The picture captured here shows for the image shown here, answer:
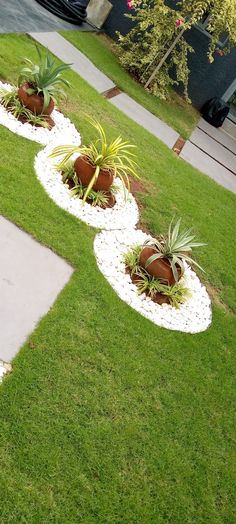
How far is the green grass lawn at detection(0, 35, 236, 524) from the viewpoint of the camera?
250 cm

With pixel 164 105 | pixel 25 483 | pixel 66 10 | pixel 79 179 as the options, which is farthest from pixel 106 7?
pixel 25 483

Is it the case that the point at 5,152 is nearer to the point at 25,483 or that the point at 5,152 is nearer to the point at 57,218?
the point at 57,218

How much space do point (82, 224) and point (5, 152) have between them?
110 cm

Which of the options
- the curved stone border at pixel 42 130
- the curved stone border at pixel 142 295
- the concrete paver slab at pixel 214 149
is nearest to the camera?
the curved stone border at pixel 142 295

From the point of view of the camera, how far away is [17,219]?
12.4 feet

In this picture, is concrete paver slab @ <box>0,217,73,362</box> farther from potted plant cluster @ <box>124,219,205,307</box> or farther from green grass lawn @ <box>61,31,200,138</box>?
green grass lawn @ <box>61,31,200,138</box>

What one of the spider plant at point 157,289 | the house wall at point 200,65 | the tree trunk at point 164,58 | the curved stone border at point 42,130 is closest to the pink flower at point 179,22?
the tree trunk at point 164,58

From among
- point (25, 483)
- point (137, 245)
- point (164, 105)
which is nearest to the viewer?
point (25, 483)

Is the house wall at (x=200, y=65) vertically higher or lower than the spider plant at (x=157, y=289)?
higher

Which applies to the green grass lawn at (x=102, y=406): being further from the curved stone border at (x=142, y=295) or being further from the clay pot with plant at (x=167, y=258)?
the clay pot with plant at (x=167, y=258)

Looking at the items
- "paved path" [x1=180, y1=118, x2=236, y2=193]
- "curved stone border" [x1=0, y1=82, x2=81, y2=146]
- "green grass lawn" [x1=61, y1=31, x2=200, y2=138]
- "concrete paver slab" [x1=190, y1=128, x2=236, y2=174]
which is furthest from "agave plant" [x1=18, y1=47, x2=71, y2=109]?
"concrete paver slab" [x1=190, y1=128, x2=236, y2=174]

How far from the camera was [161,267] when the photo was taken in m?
4.10

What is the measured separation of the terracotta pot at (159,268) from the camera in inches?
162

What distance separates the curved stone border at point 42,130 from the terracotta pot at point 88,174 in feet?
2.18
